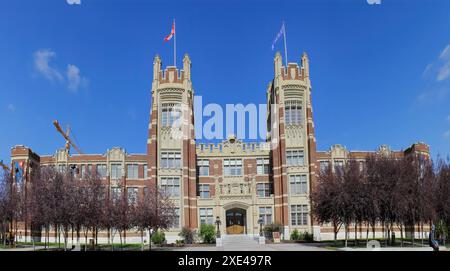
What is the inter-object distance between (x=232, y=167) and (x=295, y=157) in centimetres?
922

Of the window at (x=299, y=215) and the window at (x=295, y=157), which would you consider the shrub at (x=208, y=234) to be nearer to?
the window at (x=299, y=215)

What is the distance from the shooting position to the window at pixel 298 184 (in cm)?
5928

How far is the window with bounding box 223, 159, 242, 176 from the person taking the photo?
63469mm

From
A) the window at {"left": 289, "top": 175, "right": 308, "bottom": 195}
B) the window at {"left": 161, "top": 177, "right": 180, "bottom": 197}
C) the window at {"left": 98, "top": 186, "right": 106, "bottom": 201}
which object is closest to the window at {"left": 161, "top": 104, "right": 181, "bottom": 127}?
the window at {"left": 161, "top": 177, "right": 180, "bottom": 197}

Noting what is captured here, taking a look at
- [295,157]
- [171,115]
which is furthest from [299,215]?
[171,115]

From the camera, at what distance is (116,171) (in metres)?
62.8

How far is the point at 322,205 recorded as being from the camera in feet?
135

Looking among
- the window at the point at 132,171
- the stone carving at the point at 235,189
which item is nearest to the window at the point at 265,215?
the stone carving at the point at 235,189

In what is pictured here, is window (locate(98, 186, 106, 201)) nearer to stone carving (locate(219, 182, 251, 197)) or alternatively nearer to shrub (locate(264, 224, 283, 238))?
stone carving (locate(219, 182, 251, 197))

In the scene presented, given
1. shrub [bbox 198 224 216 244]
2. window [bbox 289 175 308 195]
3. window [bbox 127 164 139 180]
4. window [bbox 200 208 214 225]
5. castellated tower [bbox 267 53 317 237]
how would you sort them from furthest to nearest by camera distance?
1. window [bbox 127 164 139 180]
2. window [bbox 200 208 214 225]
3. window [bbox 289 175 308 195]
4. castellated tower [bbox 267 53 317 237]
5. shrub [bbox 198 224 216 244]

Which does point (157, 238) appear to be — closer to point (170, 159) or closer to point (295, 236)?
point (170, 159)

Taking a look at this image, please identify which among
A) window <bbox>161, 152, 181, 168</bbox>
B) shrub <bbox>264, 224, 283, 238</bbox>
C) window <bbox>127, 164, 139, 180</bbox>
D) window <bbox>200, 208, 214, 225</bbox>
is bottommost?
shrub <bbox>264, 224, 283, 238</bbox>

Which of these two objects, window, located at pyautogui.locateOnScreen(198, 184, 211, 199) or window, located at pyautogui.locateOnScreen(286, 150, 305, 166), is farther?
window, located at pyautogui.locateOnScreen(198, 184, 211, 199)
